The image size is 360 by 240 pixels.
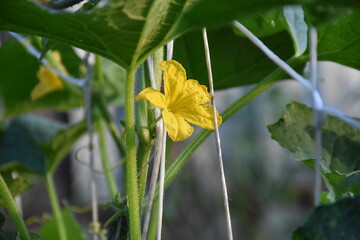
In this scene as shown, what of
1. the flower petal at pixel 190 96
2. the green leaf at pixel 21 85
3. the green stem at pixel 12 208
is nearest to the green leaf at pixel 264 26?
the flower petal at pixel 190 96

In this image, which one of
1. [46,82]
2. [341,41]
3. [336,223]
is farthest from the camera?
[46,82]

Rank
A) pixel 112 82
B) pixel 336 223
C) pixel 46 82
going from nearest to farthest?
1. pixel 336 223
2. pixel 46 82
3. pixel 112 82

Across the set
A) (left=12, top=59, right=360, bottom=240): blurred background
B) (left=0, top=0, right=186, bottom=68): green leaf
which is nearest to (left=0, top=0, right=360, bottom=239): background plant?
(left=0, top=0, right=186, bottom=68): green leaf

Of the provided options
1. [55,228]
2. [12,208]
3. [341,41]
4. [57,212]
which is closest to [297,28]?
[341,41]

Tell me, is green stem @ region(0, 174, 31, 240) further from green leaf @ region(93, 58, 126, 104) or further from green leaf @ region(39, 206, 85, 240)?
green leaf @ region(93, 58, 126, 104)

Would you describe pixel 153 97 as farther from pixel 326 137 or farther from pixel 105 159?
pixel 105 159

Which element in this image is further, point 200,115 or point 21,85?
point 21,85

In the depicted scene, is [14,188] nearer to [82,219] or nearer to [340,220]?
[340,220]
